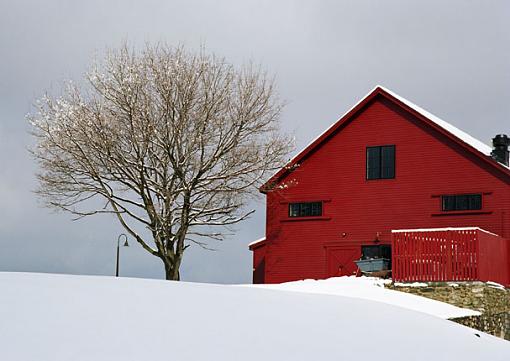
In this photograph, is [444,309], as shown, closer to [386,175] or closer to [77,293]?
[386,175]

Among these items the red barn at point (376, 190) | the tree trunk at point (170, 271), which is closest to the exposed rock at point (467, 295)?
the red barn at point (376, 190)

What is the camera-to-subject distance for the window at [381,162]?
27.9 meters

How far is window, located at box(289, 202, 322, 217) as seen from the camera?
94.3 ft

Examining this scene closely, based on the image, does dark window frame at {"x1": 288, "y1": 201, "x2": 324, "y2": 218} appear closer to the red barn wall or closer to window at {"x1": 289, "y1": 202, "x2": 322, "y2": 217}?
window at {"x1": 289, "y1": 202, "x2": 322, "y2": 217}

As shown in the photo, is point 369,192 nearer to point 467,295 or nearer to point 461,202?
point 461,202

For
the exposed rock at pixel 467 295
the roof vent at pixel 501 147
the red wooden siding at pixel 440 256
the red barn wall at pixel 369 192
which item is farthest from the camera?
the roof vent at pixel 501 147

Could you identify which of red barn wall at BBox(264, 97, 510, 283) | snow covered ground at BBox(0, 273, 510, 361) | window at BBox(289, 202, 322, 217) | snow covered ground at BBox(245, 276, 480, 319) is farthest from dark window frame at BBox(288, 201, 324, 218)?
snow covered ground at BBox(0, 273, 510, 361)

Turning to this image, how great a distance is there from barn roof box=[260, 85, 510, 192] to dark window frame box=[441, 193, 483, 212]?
1.36 meters

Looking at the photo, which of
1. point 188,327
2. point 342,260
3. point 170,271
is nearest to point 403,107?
point 342,260

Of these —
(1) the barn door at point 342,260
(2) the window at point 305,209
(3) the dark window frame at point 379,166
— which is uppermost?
(3) the dark window frame at point 379,166

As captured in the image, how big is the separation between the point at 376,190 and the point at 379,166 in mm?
954

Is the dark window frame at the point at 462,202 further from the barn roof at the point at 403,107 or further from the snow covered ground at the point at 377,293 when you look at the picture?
the snow covered ground at the point at 377,293

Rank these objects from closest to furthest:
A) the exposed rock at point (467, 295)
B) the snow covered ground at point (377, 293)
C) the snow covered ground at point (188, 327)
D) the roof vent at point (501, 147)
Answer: the snow covered ground at point (188, 327), the snow covered ground at point (377, 293), the exposed rock at point (467, 295), the roof vent at point (501, 147)

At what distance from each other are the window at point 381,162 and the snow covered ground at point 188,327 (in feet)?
45.6
